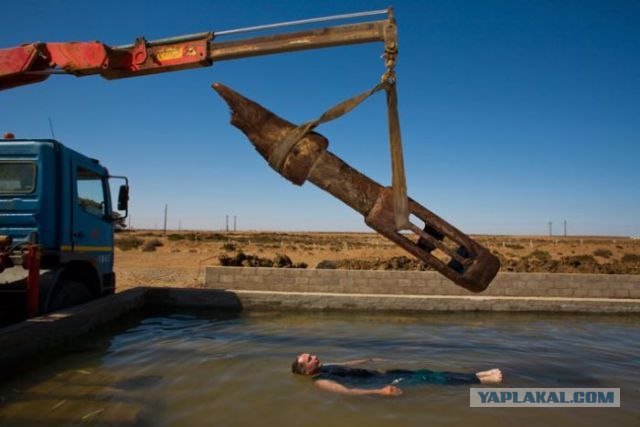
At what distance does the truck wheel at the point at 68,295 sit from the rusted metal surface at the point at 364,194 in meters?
5.26

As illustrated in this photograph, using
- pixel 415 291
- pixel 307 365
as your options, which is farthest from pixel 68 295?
pixel 415 291

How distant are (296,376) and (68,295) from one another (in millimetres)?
4410

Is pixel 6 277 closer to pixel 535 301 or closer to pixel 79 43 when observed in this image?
pixel 79 43

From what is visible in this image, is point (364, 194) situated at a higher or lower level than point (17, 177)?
lower

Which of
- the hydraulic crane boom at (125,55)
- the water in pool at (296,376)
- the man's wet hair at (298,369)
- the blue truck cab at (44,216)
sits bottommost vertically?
the water in pool at (296,376)

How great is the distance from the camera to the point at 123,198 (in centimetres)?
888

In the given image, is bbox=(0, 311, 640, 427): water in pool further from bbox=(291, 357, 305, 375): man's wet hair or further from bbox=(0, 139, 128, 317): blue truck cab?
bbox=(0, 139, 128, 317): blue truck cab

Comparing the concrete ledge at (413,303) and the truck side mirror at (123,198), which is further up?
the truck side mirror at (123,198)

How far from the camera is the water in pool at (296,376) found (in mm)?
5199

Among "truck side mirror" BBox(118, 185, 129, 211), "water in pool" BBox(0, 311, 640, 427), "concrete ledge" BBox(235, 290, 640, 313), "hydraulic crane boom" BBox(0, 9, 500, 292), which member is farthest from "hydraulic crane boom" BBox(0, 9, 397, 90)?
"concrete ledge" BBox(235, 290, 640, 313)

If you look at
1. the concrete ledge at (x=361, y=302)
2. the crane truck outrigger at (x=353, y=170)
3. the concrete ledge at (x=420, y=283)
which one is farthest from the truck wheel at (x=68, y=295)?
the crane truck outrigger at (x=353, y=170)

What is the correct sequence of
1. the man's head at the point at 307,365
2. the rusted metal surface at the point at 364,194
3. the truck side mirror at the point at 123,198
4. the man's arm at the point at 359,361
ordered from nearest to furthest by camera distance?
the rusted metal surface at the point at 364,194
the man's head at the point at 307,365
the man's arm at the point at 359,361
the truck side mirror at the point at 123,198

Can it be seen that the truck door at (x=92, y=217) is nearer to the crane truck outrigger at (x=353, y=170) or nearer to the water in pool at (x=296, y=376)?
the water in pool at (x=296, y=376)

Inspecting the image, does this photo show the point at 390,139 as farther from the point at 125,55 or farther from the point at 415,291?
the point at 415,291
